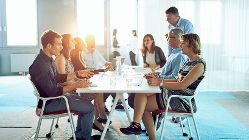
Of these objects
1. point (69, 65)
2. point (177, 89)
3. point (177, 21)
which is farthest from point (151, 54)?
point (177, 89)

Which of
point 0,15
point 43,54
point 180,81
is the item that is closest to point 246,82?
point 180,81

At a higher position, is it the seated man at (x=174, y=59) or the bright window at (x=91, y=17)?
the bright window at (x=91, y=17)

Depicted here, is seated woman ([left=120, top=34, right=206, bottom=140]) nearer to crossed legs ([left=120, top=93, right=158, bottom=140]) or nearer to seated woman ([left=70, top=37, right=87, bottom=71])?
crossed legs ([left=120, top=93, right=158, bottom=140])

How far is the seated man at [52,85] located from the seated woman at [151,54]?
2017mm

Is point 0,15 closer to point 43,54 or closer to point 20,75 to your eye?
point 20,75

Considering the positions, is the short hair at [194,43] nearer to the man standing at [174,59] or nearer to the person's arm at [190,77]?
the person's arm at [190,77]

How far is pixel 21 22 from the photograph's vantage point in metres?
10.8

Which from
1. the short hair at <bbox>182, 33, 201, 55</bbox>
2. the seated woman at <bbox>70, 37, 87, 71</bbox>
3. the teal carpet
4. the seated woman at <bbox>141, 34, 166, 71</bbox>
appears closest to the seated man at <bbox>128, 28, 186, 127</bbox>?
the short hair at <bbox>182, 33, 201, 55</bbox>

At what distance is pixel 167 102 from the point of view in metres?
3.32

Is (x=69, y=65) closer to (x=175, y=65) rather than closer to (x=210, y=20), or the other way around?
(x=175, y=65)

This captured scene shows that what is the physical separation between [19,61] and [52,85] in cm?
756

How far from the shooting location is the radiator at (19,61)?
1041 centimetres

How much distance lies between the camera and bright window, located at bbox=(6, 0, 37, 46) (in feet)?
34.9

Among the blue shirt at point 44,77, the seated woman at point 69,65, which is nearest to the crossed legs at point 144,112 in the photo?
the blue shirt at point 44,77
